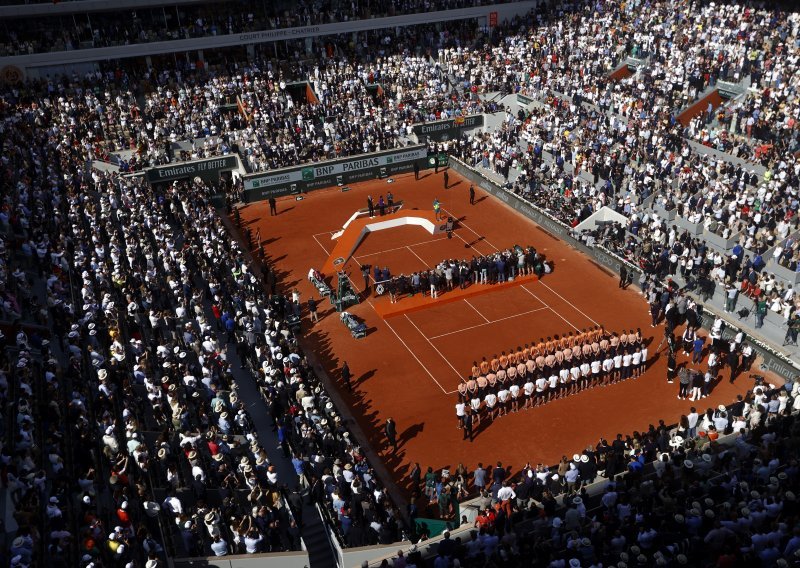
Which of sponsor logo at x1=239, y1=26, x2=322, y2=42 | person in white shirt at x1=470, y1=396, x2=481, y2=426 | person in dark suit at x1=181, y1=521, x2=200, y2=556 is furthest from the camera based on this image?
sponsor logo at x1=239, y1=26, x2=322, y2=42

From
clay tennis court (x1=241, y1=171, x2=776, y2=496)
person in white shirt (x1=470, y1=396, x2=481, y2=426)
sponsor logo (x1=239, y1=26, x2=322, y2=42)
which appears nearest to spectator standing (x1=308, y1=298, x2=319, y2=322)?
clay tennis court (x1=241, y1=171, x2=776, y2=496)

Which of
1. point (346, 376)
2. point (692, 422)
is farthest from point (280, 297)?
point (692, 422)

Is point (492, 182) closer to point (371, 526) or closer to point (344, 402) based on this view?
point (344, 402)

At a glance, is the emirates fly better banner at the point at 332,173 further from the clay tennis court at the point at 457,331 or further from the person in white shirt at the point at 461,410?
the person in white shirt at the point at 461,410

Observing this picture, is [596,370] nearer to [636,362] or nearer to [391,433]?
[636,362]

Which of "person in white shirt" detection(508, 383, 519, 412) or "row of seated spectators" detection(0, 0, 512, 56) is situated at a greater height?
"row of seated spectators" detection(0, 0, 512, 56)

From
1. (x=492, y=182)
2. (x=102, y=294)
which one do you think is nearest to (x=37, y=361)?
(x=102, y=294)

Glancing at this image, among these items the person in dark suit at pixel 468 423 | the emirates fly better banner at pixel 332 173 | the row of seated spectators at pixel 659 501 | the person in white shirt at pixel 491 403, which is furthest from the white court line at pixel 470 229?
the row of seated spectators at pixel 659 501

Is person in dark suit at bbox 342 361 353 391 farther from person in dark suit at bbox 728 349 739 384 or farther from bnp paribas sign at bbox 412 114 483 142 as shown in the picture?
bnp paribas sign at bbox 412 114 483 142
